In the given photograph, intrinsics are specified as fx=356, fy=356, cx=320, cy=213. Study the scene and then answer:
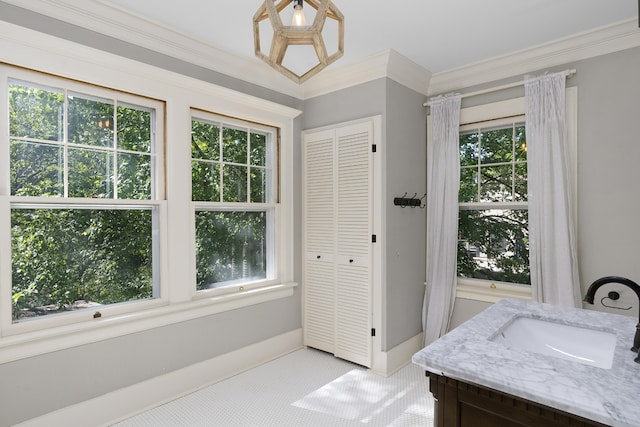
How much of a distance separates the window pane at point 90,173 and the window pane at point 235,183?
910 millimetres

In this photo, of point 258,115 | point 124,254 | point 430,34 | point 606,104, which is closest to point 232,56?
point 258,115

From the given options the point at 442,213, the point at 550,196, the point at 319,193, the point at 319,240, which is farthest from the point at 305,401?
the point at 550,196

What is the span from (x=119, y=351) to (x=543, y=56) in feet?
12.7

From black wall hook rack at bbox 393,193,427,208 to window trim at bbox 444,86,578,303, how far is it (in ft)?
1.94

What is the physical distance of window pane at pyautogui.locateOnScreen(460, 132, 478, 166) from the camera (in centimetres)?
339

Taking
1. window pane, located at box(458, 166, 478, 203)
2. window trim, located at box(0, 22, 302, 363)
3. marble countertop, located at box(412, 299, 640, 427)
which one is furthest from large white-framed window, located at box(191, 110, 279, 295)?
marble countertop, located at box(412, 299, 640, 427)

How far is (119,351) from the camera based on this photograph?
7.85ft

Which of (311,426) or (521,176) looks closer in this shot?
(311,426)

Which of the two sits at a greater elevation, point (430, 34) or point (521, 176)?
point (430, 34)

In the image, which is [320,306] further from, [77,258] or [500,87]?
[500,87]

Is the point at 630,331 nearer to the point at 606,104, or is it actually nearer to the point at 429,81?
the point at 606,104

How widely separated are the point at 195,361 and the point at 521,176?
3134 millimetres

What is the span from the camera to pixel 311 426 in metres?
2.30

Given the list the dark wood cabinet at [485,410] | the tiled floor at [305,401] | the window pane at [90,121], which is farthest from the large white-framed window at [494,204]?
the window pane at [90,121]
